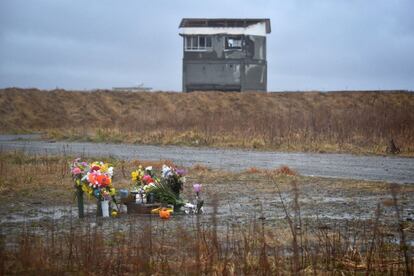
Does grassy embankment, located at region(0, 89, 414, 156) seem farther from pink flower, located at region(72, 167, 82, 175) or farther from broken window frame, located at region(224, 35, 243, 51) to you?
pink flower, located at region(72, 167, 82, 175)

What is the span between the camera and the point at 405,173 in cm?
1795

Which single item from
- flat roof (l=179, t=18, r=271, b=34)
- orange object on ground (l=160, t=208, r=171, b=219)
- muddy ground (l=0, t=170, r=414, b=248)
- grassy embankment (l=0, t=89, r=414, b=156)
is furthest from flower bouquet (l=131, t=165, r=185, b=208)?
flat roof (l=179, t=18, r=271, b=34)

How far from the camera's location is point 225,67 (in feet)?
200

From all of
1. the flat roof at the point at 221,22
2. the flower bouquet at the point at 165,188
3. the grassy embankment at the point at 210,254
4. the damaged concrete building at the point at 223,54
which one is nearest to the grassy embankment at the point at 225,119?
the damaged concrete building at the point at 223,54

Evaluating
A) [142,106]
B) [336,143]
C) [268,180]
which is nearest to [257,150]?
[336,143]

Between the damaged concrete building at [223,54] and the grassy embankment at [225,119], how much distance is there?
14.9 feet

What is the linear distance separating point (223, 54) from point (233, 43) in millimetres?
1521

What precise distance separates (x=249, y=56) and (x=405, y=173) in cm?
4457

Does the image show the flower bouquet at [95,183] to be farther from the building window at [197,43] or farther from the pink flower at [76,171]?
the building window at [197,43]

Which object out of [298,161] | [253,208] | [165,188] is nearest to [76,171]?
[165,188]

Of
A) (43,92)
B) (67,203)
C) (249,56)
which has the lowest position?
(67,203)

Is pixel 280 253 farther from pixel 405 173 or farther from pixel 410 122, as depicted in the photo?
pixel 410 122

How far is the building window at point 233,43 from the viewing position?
2415 inches

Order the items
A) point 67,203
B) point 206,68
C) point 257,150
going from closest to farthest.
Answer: point 67,203 → point 257,150 → point 206,68
